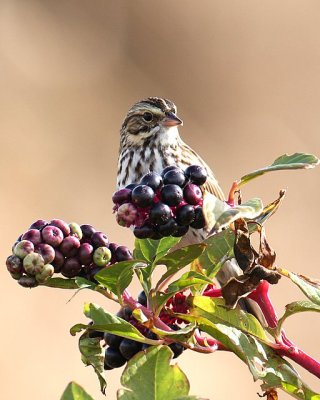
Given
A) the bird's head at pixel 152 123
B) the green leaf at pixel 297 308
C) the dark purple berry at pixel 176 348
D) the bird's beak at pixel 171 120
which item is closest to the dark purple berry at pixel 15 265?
the dark purple berry at pixel 176 348

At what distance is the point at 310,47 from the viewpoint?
10.1m

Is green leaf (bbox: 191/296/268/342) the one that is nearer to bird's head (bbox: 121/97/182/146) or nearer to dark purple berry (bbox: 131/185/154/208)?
dark purple berry (bbox: 131/185/154/208)

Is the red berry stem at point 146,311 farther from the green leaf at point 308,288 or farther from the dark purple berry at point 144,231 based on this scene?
the green leaf at point 308,288

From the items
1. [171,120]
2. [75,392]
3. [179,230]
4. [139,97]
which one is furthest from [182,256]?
[139,97]

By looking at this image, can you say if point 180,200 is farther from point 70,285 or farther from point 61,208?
point 61,208

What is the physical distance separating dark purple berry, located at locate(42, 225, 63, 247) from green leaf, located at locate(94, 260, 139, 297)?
9 centimetres

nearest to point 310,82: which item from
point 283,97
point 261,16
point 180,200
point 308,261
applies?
point 283,97

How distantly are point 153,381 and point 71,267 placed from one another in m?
0.34

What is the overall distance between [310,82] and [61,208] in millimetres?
2841

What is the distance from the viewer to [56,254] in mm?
1717

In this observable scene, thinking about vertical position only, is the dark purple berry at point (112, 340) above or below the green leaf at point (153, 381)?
above

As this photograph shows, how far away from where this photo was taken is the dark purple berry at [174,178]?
5.67 feet

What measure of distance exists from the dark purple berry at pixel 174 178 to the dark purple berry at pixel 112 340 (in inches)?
11.9

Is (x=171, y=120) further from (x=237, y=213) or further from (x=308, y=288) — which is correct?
(x=237, y=213)
